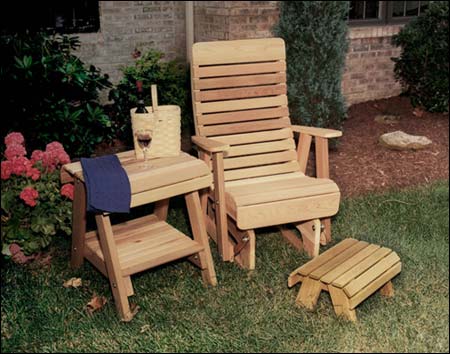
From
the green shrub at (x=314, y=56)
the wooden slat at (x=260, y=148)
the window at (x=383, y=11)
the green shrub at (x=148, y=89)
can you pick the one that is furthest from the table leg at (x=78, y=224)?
the window at (x=383, y=11)

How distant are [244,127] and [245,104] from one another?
15 centimetres

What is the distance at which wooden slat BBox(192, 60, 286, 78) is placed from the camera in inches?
162

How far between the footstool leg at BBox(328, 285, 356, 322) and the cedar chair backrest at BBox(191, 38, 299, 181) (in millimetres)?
1208

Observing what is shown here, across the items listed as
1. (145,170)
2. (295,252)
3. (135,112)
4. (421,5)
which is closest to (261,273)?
(295,252)

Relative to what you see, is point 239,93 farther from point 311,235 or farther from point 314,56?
point 314,56

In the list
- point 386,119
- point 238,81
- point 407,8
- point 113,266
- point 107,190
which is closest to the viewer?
point 107,190

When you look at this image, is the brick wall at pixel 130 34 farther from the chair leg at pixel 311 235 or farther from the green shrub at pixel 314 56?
the chair leg at pixel 311 235

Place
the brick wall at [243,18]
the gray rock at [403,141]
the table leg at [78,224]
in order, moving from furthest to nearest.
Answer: the brick wall at [243,18]
the gray rock at [403,141]
the table leg at [78,224]

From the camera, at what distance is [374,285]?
325cm

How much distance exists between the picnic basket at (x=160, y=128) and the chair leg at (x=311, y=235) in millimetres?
948

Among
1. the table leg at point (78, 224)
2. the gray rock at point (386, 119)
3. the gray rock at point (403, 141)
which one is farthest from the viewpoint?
the gray rock at point (386, 119)

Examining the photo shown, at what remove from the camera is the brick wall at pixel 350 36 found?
5.88 m

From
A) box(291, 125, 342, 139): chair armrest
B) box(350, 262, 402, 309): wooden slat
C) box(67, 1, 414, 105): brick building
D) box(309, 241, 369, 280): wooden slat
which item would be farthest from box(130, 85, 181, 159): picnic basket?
box(67, 1, 414, 105): brick building

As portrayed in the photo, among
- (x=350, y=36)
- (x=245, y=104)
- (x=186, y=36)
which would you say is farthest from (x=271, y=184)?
(x=186, y=36)
